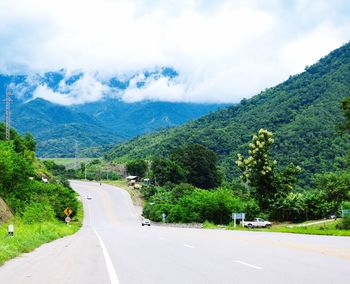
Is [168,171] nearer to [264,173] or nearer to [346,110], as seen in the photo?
[264,173]

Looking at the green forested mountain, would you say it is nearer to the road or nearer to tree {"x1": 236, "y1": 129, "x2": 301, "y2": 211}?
tree {"x1": 236, "y1": 129, "x2": 301, "y2": 211}

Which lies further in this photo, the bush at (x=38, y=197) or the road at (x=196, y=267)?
the bush at (x=38, y=197)

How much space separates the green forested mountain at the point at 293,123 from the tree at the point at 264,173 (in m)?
41.4

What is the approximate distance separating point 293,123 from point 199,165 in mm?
25080

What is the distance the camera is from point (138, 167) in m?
161

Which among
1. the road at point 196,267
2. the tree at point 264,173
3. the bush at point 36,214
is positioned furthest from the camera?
the tree at point 264,173

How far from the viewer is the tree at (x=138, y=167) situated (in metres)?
160

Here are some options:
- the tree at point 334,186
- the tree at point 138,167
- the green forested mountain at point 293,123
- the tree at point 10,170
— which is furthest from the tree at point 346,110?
the tree at point 138,167

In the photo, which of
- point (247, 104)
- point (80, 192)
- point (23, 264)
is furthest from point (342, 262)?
point (247, 104)

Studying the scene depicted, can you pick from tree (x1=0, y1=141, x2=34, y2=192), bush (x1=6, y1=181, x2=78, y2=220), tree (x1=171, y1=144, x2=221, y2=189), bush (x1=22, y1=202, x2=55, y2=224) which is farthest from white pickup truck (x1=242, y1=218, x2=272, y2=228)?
tree (x1=171, y1=144, x2=221, y2=189)

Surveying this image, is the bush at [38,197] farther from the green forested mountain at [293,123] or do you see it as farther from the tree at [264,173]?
the green forested mountain at [293,123]

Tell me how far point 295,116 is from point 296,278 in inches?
5031

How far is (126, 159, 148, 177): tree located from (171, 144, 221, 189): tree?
20.6 meters

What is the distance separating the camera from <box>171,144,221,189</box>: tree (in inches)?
5236
